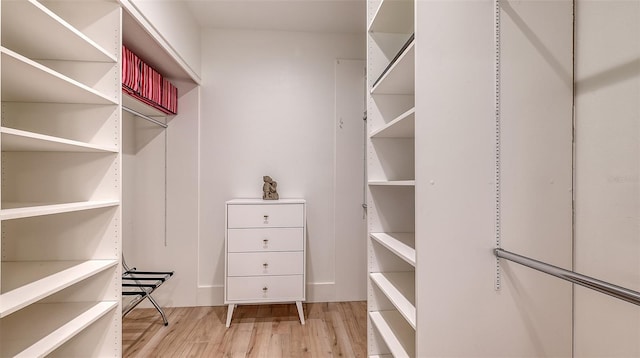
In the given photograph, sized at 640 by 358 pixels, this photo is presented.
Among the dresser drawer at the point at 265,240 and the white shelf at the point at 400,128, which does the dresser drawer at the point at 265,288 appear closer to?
the dresser drawer at the point at 265,240

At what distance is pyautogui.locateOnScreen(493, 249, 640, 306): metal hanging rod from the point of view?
69cm

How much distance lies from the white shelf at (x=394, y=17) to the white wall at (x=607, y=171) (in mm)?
709

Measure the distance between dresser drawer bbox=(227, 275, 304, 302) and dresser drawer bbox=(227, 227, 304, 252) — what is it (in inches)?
8.8

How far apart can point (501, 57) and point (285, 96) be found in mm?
1861

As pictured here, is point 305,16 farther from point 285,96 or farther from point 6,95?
point 6,95

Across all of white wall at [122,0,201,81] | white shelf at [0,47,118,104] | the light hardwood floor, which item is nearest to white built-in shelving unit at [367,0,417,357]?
the light hardwood floor

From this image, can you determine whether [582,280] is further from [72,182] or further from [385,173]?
[72,182]

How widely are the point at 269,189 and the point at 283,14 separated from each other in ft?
4.79

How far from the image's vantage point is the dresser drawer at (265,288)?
6.98 ft

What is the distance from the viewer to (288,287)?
2.17 meters

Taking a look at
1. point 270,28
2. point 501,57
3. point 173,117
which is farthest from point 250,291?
point 270,28

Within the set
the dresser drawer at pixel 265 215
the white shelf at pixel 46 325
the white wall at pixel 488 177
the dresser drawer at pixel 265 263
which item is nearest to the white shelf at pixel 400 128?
the white wall at pixel 488 177

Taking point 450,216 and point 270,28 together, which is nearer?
→ point 450,216

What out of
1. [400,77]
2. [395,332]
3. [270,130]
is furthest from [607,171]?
[270,130]
